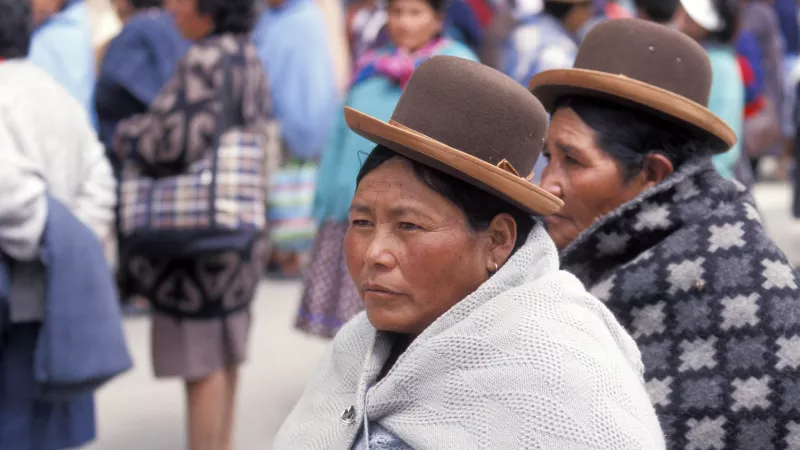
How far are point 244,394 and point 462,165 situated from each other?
402 centimetres

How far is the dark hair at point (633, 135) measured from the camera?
8.55ft

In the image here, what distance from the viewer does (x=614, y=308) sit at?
2500 millimetres

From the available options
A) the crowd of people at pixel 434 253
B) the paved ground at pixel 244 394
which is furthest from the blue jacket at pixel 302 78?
the crowd of people at pixel 434 253

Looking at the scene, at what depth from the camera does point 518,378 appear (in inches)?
73.1

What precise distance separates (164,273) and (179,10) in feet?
3.36

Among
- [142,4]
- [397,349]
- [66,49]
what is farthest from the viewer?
[66,49]

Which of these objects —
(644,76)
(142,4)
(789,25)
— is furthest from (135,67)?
(789,25)

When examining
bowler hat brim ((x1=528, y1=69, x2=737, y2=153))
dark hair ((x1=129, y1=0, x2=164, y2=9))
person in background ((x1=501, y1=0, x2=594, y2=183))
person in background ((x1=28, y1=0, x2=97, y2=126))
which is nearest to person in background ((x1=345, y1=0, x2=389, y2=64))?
dark hair ((x1=129, y1=0, x2=164, y2=9))

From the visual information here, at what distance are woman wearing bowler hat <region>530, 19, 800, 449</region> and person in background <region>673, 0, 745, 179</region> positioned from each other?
90.2 inches

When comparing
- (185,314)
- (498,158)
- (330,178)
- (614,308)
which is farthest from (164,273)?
(498,158)

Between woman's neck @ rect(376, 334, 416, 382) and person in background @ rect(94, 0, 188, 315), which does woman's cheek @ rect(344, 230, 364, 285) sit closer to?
woman's neck @ rect(376, 334, 416, 382)

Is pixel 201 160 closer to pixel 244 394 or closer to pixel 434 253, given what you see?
pixel 244 394

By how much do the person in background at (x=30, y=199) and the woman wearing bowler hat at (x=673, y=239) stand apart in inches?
63.2

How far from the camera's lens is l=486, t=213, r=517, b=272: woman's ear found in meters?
2.03
